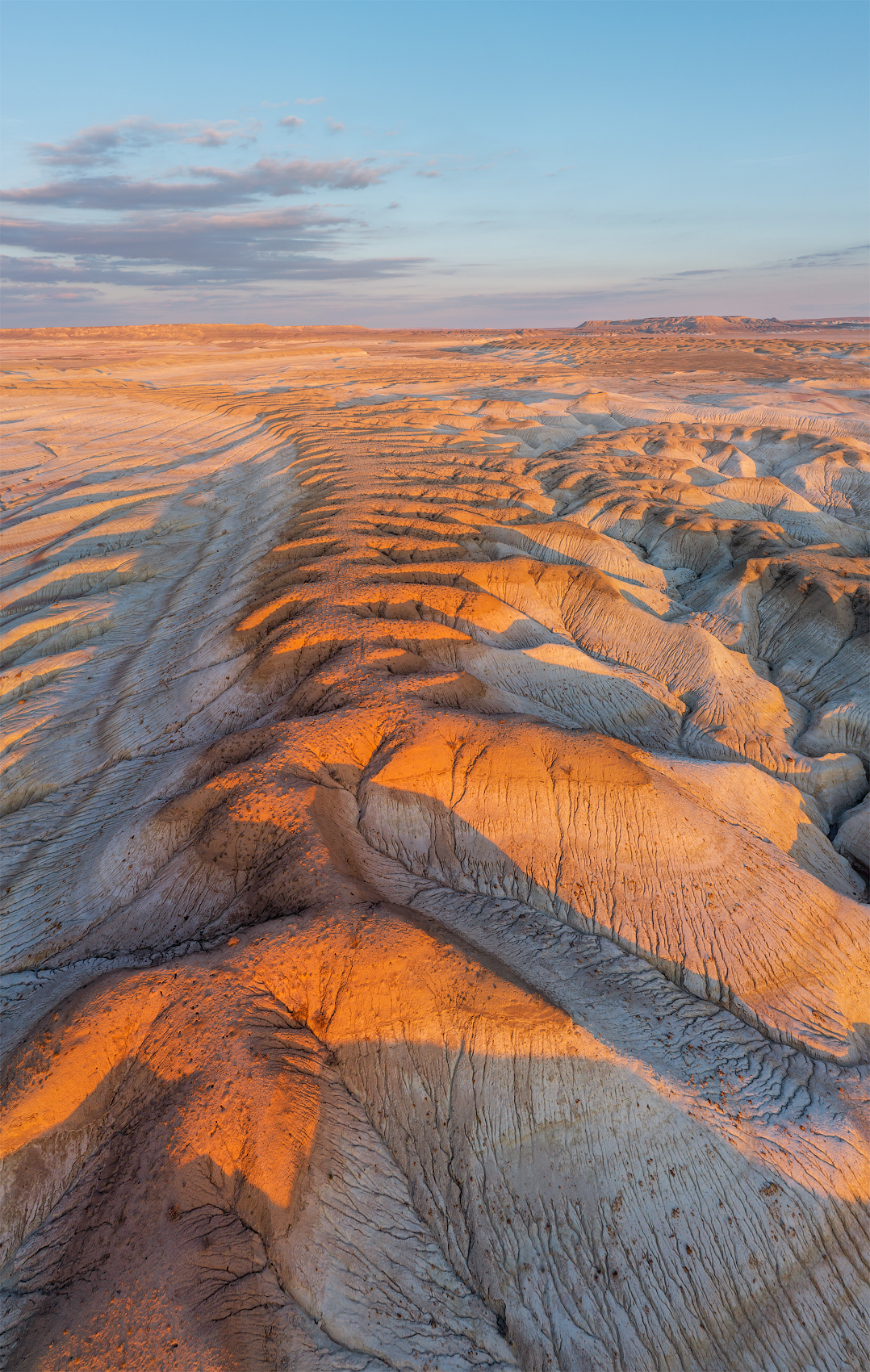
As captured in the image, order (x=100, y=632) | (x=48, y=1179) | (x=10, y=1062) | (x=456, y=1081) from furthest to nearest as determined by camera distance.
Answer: (x=100, y=632), (x=456, y=1081), (x=10, y=1062), (x=48, y=1179)

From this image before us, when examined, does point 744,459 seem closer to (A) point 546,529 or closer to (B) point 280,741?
(A) point 546,529

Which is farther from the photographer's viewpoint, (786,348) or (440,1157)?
(786,348)

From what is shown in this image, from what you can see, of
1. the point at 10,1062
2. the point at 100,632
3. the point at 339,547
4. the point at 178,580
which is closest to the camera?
the point at 10,1062

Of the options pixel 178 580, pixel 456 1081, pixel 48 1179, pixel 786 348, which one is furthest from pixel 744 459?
pixel 786 348

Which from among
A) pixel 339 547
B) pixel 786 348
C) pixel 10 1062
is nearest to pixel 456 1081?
pixel 10 1062

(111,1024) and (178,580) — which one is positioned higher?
(111,1024)

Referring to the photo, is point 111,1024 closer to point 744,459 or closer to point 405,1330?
point 405,1330

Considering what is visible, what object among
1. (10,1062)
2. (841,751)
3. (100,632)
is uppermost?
(10,1062)
